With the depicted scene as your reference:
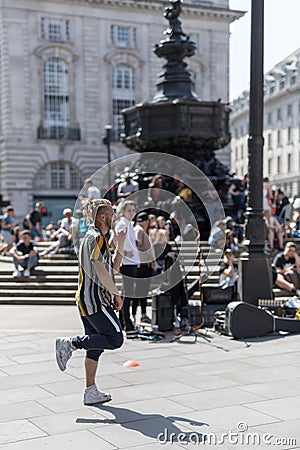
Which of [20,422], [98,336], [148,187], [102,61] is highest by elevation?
[102,61]

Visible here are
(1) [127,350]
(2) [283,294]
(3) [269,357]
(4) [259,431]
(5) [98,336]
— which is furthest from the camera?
(2) [283,294]

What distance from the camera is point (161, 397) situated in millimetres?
6238

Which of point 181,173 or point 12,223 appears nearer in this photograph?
point 181,173

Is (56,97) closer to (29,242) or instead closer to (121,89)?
(121,89)

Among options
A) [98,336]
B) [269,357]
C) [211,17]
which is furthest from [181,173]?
[211,17]

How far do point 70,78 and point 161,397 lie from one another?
43173 mm

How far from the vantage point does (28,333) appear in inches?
385

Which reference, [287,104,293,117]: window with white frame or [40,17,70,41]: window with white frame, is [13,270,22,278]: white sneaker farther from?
[287,104,293,117]: window with white frame

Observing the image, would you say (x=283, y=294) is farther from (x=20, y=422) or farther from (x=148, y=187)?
(x=20, y=422)

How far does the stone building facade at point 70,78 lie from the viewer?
45438mm

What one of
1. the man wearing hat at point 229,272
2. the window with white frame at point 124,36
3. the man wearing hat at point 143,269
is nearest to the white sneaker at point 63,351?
the man wearing hat at point 143,269

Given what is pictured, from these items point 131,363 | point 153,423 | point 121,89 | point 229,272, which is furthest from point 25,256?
point 121,89

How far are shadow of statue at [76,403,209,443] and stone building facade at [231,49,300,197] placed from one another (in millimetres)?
65065

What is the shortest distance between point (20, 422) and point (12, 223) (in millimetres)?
15266
